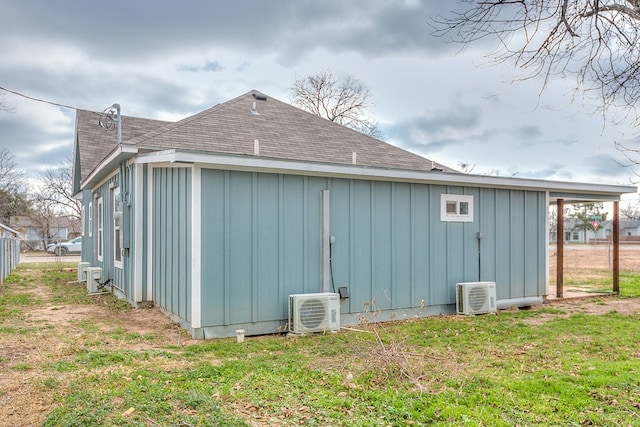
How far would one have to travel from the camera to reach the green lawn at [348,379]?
3006mm

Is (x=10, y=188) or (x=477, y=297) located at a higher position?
(x=10, y=188)

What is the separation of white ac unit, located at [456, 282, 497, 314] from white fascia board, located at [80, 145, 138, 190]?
5408 mm

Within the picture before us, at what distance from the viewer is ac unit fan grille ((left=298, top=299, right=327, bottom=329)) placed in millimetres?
5734

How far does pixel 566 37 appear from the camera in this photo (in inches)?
188

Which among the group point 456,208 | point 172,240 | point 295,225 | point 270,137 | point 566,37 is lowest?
point 172,240

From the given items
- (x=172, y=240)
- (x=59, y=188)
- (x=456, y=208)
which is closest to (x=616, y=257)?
(x=456, y=208)

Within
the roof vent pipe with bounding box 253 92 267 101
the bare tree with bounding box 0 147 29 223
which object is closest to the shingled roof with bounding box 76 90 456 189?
the roof vent pipe with bounding box 253 92 267 101

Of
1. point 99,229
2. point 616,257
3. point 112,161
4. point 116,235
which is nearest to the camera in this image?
point 112,161

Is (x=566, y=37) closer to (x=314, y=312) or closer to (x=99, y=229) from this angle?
(x=314, y=312)

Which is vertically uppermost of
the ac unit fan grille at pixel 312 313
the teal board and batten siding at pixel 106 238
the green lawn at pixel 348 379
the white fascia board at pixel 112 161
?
the white fascia board at pixel 112 161

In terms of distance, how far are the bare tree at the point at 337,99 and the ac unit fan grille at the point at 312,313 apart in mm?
19339

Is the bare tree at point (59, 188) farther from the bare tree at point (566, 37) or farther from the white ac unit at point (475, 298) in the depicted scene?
the bare tree at point (566, 37)

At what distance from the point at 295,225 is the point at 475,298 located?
10.6 ft

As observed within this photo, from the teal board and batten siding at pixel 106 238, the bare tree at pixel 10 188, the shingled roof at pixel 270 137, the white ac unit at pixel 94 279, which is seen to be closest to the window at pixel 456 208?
the shingled roof at pixel 270 137
